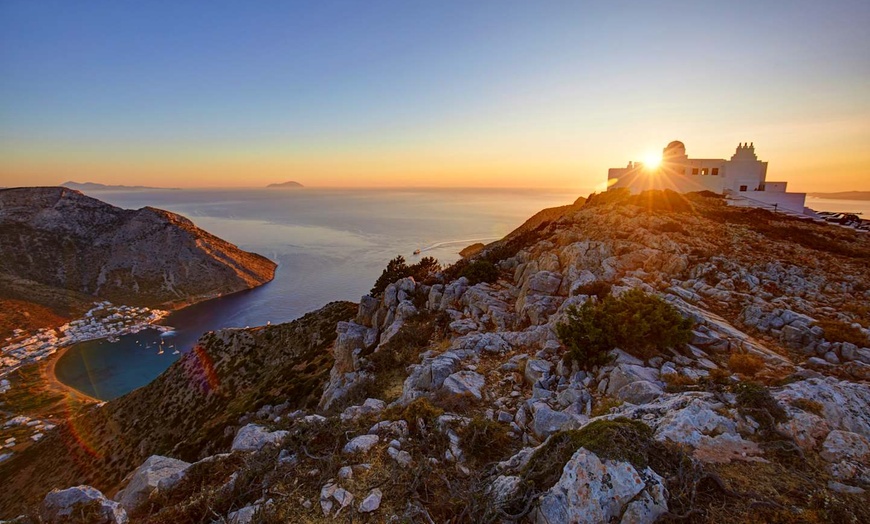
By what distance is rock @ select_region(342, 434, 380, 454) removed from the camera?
679 centimetres

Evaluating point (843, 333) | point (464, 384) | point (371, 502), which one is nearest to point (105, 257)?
point (464, 384)

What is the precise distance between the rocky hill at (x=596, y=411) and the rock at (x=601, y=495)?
2 cm

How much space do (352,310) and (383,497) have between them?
3163cm

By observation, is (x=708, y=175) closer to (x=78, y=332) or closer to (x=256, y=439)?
(x=256, y=439)

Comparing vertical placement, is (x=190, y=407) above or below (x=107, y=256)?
below

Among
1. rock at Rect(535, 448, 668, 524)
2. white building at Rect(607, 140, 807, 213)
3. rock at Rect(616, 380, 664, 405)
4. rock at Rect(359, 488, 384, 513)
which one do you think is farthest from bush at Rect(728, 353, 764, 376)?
white building at Rect(607, 140, 807, 213)

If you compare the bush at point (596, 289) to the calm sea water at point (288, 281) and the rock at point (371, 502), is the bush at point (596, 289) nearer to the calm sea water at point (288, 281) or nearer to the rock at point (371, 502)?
the rock at point (371, 502)

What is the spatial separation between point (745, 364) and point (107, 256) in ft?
452

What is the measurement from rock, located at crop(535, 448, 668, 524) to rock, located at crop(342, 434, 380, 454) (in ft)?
11.5

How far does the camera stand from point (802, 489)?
4.67 metres

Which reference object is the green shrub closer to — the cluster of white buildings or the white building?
the white building

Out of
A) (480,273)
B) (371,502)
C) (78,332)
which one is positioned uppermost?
(480,273)

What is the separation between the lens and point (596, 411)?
25.4 ft

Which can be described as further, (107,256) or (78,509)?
(107,256)
